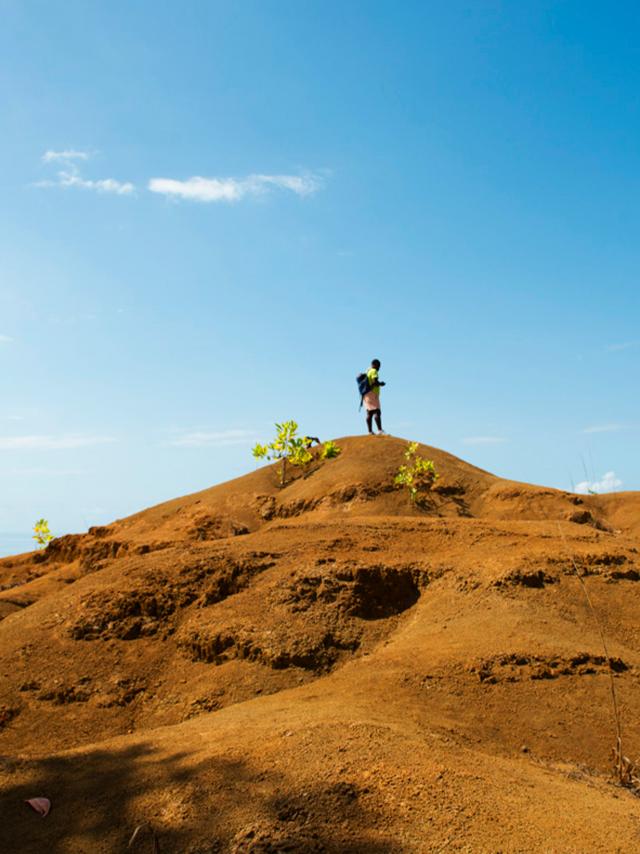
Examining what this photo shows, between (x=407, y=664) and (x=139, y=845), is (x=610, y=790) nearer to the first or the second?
(x=407, y=664)

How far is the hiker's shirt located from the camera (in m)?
17.1

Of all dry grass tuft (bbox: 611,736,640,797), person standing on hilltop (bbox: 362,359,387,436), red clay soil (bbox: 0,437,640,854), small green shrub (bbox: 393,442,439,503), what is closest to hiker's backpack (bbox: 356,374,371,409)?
person standing on hilltop (bbox: 362,359,387,436)

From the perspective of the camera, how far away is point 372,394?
57.4 feet

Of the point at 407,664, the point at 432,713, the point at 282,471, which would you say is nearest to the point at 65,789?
the point at 432,713

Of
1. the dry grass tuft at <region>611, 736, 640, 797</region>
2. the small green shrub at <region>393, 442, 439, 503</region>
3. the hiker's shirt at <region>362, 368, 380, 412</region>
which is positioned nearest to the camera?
the dry grass tuft at <region>611, 736, 640, 797</region>

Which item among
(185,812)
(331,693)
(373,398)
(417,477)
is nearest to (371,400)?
(373,398)

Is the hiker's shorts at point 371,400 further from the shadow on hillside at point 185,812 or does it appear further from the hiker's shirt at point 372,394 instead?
the shadow on hillside at point 185,812

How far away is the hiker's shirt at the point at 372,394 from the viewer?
1708cm

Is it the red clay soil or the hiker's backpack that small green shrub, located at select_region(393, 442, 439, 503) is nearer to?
the hiker's backpack

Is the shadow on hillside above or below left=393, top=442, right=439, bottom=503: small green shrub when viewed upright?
below

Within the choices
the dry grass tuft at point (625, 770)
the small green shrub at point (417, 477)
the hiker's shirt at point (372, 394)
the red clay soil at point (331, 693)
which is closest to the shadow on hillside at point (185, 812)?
the red clay soil at point (331, 693)

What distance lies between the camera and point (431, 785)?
3.98m

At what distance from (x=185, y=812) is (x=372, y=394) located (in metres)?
14.1

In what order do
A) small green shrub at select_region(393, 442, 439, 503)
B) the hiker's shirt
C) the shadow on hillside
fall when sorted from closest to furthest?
the shadow on hillside → small green shrub at select_region(393, 442, 439, 503) → the hiker's shirt
